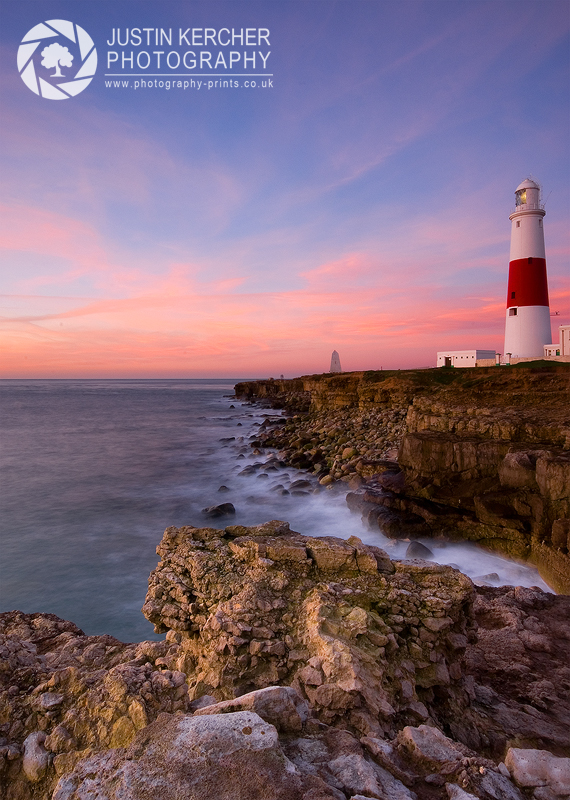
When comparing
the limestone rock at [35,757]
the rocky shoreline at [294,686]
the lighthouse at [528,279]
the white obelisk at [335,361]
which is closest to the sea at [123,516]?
the rocky shoreline at [294,686]

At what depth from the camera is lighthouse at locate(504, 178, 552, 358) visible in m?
28.6

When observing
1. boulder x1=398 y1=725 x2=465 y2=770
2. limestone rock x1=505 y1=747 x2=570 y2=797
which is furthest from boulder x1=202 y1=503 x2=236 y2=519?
limestone rock x1=505 y1=747 x2=570 y2=797

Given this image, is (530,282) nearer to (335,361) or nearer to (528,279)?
(528,279)

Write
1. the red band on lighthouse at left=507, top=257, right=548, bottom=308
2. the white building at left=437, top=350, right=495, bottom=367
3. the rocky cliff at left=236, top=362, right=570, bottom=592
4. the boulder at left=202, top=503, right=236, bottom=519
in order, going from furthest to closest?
the white building at left=437, top=350, right=495, bottom=367 < the red band on lighthouse at left=507, top=257, right=548, bottom=308 < the boulder at left=202, top=503, right=236, bottom=519 < the rocky cliff at left=236, top=362, right=570, bottom=592

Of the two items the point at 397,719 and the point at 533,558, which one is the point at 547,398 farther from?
the point at 397,719

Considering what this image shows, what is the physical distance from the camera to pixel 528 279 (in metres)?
28.6

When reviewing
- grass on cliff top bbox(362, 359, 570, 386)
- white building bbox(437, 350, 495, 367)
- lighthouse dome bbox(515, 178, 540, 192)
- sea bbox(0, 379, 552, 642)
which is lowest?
sea bbox(0, 379, 552, 642)

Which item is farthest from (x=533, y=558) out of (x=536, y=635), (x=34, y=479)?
(x=34, y=479)

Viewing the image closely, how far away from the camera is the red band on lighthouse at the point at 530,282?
93.6 feet

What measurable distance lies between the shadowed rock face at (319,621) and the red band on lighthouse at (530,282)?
30197 millimetres

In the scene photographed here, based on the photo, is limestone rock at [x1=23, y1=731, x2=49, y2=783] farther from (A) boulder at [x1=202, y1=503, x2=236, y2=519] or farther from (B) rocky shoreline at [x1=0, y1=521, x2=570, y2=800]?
(A) boulder at [x1=202, y1=503, x2=236, y2=519]

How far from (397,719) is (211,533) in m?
2.69

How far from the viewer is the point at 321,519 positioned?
1334 centimetres

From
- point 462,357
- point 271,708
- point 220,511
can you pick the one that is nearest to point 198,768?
point 271,708
